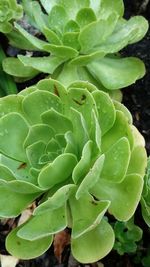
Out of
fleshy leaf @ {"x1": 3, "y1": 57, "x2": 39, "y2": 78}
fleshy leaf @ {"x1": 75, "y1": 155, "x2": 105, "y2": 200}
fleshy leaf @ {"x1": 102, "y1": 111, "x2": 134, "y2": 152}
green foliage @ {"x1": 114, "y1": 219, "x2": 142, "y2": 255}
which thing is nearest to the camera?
fleshy leaf @ {"x1": 75, "y1": 155, "x2": 105, "y2": 200}

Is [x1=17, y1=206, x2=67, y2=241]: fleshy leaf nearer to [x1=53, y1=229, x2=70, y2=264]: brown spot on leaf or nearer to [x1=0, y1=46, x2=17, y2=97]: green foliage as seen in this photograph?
[x1=53, y1=229, x2=70, y2=264]: brown spot on leaf

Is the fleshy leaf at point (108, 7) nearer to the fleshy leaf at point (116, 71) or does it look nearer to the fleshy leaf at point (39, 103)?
the fleshy leaf at point (116, 71)

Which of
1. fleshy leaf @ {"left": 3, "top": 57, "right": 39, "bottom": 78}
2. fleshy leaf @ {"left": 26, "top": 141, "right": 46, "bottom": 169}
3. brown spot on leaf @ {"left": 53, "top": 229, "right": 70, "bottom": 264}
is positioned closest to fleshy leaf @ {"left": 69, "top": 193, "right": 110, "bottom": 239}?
fleshy leaf @ {"left": 26, "top": 141, "right": 46, "bottom": 169}

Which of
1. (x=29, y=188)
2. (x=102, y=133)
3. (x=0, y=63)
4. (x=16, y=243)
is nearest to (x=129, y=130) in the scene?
(x=102, y=133)

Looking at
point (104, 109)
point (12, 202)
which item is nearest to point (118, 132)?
point (104, 109)

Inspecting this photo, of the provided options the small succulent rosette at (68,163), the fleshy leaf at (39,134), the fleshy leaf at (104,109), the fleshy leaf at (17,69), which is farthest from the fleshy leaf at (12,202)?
the fleshy leaf at (17,69)

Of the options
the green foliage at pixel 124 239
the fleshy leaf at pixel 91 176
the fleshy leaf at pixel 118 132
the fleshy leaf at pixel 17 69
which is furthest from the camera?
the fleshy leaf at pixel 17 69

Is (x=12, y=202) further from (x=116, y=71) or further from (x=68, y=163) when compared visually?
(x=116, y=71)
